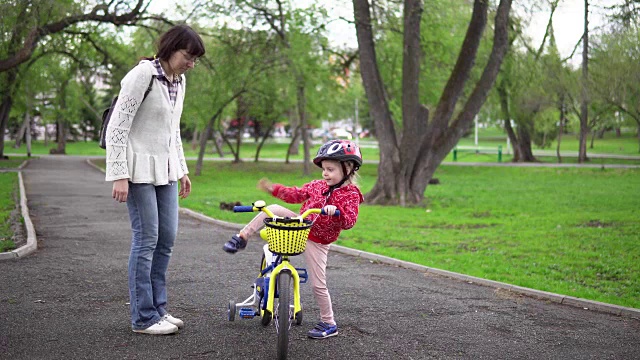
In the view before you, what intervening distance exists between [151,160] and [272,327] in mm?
1640

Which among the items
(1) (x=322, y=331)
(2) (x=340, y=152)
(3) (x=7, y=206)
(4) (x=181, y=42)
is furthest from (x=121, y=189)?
(3) (x=7, y=206)

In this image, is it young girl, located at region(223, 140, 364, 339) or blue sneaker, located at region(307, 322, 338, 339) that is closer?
young girl, located at region(223, 140, 364, 339)

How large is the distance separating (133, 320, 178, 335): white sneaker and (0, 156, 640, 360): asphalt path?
64 mm

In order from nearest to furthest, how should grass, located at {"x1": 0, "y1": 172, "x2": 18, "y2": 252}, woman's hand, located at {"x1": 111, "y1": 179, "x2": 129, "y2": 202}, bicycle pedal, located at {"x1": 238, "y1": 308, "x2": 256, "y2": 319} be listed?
woman's hand, located at {"x1": 111, "y1": 179, "x2": 129, "y2": 202}, bicycle pedal, located at {"x1": 238, "y1": 308, "x2": 256, "y2": 319}, grass, located at {"x1": 0, "y1": 172, "x2": 18, "y2": 252}

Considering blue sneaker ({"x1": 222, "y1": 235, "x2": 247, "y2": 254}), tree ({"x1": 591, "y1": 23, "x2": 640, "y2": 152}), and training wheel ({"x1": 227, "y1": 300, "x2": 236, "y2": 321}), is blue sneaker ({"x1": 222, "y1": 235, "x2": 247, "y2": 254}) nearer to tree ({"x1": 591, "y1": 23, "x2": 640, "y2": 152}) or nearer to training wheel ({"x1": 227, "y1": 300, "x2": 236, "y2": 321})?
training wheel ({"x1": 227, "y1": 300, "x2": 236, "y2": 321})

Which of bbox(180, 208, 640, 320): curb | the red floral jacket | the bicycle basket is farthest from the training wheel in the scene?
bbox(180, 208, 640, 320): curb

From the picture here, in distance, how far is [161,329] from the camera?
5.60m

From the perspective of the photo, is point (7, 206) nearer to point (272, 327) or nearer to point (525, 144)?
point (272, 327)

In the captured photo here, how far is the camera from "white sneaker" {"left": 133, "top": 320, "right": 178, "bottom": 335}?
559 cm

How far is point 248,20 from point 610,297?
73.7 ft

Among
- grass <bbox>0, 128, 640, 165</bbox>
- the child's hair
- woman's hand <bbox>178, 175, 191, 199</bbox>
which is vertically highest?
the child's hair

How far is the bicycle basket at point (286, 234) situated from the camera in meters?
4.90

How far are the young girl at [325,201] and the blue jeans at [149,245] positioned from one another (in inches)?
28.5

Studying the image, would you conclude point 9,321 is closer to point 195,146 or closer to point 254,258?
point 254,258
